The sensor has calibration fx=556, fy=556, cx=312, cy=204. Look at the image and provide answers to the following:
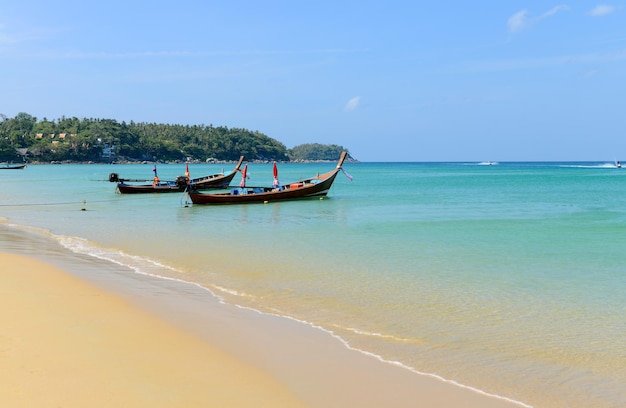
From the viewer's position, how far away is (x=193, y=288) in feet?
27.7

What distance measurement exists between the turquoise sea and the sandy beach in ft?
1.55

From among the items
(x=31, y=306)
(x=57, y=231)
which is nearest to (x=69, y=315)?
(x=31, y=306)

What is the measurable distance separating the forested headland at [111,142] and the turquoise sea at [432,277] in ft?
402

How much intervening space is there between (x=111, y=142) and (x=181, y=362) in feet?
514

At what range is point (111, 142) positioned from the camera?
496 feet

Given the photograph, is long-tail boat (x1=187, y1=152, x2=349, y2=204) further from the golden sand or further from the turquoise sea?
the golden sand

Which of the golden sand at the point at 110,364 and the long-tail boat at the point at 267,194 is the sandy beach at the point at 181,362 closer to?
the golden sand at the point at 110,364

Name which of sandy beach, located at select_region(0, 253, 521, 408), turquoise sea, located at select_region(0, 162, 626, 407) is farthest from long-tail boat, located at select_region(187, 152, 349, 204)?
sandy beach, located at select_region(0, 253, 521, 408)

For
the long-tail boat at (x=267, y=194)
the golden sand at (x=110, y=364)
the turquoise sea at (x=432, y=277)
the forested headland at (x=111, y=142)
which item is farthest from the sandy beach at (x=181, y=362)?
the forested headland at (x=111, y=142)

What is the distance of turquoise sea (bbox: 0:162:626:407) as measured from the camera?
527 cm

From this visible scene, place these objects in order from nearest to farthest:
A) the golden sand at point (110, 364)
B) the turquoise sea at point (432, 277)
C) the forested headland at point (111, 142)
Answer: the golden sand at point (110, 364) → the turquoise sea at point (432, 277) → the forested headland at point (111, 142)

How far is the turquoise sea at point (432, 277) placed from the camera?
5.27 m

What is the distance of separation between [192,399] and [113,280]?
206 inches

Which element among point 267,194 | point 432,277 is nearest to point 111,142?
point 267,194
